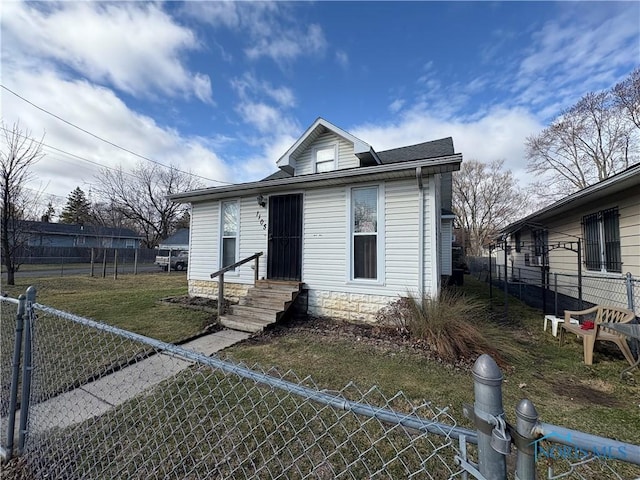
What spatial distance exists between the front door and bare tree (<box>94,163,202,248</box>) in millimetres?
26698

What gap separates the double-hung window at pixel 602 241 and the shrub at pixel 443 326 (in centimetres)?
396

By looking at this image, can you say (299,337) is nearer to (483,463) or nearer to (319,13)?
(483,463)

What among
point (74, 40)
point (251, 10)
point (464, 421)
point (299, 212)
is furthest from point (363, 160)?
point (74, 40)

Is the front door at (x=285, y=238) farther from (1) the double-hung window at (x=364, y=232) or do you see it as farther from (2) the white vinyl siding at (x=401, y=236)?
(2) the white vinyl siding at (x=401, y=236)

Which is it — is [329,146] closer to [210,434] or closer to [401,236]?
[401,236]

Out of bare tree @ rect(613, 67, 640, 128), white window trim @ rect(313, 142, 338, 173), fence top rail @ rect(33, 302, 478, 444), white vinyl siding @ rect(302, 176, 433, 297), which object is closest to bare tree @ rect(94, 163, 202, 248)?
white window trim @ rect(313, 142, 338, 173)

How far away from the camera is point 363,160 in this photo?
7.98 m

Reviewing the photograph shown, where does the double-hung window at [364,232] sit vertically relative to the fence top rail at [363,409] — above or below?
above

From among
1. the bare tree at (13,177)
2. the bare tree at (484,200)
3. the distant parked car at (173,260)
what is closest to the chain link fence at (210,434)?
the bare tree at (13,177)

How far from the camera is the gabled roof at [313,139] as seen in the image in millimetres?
7617

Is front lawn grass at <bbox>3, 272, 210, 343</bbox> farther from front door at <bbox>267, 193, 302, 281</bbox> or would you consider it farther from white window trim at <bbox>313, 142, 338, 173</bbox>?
white window trim at <bbox>313, 142, 338, 173</bbox>

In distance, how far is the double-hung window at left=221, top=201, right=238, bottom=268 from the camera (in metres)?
7.80

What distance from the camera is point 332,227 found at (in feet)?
21.0

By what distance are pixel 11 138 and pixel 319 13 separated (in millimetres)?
11276
